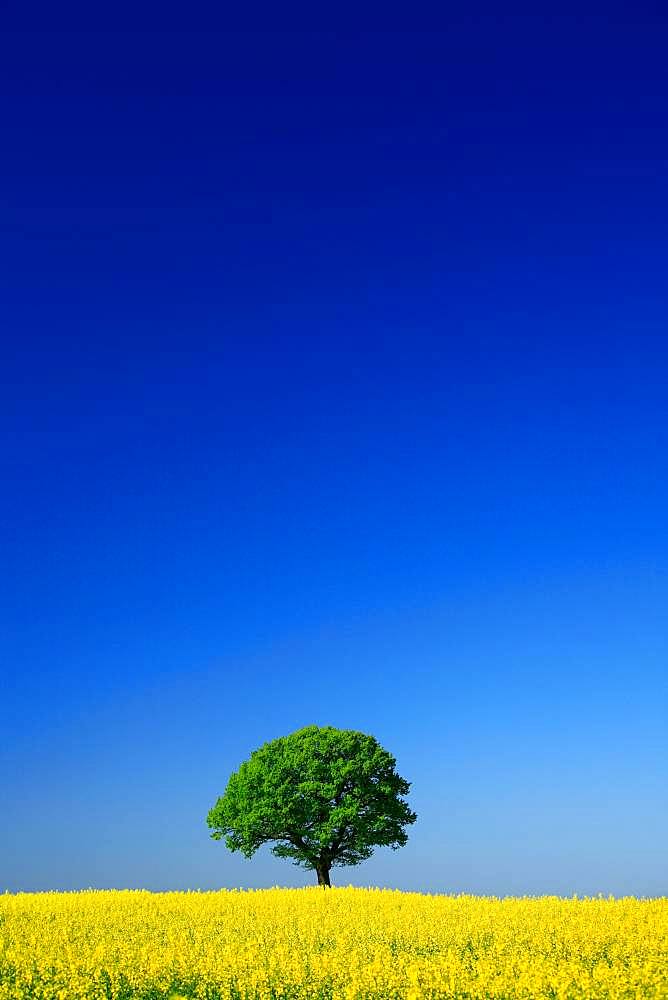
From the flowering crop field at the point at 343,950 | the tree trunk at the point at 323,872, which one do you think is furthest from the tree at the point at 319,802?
the flowering crop field at the point at 343,950

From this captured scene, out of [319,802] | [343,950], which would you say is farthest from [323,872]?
[343,950]

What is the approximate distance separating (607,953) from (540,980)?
5175mm

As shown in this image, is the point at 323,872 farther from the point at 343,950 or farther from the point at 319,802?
the point at 343,950

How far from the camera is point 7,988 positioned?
17.2 metres

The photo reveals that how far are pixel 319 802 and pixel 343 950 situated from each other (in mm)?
27465

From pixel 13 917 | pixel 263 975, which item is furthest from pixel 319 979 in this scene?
pixel 13 917

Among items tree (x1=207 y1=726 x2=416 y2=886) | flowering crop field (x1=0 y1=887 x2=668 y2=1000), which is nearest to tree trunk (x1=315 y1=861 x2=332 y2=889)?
tree (x1=207 y1=726 x2=416 y2=886)

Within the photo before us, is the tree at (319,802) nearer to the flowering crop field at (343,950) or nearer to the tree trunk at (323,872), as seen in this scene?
the tree trunk at (323,872)

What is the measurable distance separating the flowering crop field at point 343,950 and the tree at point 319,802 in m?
16.2

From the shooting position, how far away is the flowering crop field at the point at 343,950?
52.5 feet

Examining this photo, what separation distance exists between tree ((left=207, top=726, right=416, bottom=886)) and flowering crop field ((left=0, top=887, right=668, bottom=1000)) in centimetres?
1615

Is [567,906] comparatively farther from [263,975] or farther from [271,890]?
[271,890]

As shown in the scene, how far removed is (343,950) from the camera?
19500 mm

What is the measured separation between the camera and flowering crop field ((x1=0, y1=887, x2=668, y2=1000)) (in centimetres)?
1602
